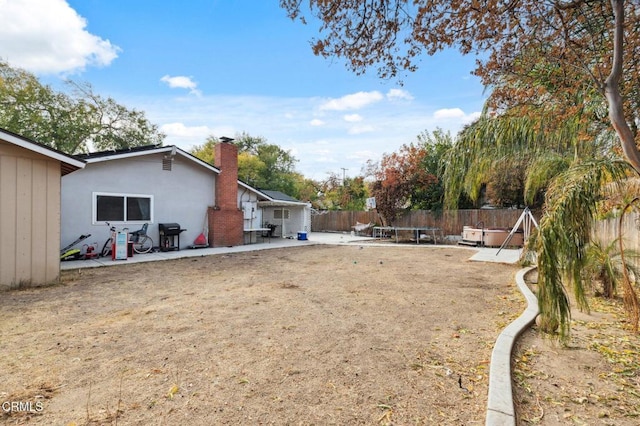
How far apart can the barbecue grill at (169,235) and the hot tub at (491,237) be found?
12637 mm

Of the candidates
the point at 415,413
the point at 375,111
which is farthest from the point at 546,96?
the point at 375,111

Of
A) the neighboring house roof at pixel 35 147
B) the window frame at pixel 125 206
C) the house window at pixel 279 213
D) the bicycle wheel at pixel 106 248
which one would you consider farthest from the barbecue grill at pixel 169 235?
the house window at pixel 279 213

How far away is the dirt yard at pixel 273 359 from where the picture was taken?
2.20 metres

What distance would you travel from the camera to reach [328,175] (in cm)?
3188

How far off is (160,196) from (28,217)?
5697 millimetres

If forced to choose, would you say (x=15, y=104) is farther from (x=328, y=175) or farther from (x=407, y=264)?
(x=407, y=264)

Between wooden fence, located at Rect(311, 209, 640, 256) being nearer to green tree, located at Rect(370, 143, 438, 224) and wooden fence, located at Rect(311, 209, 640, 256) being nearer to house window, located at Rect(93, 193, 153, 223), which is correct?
green tree, located at Rect(370, 143, 438, 224)

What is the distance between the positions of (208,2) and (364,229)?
628 inches

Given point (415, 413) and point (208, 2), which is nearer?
point (415, 413)

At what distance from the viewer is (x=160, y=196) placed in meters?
11.4


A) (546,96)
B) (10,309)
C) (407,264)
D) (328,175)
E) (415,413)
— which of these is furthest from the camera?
(328,175)

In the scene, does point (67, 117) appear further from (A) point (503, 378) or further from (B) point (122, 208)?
(A) point (503, 378)

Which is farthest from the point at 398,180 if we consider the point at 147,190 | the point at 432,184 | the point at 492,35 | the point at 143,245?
the point at 492,35

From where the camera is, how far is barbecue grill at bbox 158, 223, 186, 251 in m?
11.1
